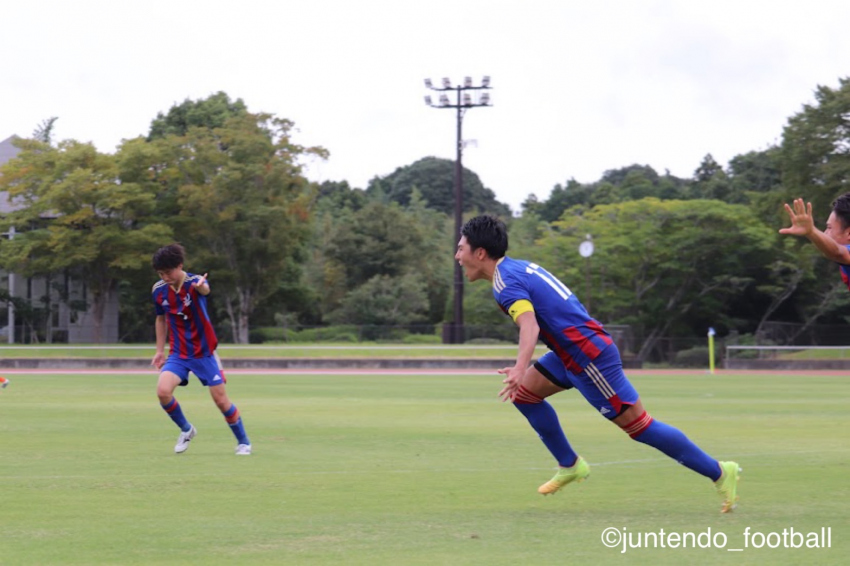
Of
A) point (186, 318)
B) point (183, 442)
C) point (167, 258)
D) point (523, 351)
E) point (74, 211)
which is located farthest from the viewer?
point (74, 211)

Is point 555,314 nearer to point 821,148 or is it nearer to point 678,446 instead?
point 678,446

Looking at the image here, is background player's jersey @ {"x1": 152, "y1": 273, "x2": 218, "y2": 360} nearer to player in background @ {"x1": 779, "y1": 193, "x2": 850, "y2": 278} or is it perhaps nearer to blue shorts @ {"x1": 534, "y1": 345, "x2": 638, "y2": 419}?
blue shorts @ {"x1": 534, "y1": 345, "x2": 638, "y2": 419}

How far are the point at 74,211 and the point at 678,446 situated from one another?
44.0m

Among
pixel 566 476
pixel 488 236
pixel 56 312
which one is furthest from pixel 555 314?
pixel 56 312

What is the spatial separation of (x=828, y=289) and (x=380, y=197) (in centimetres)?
4744

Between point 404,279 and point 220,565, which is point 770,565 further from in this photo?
point 404,279

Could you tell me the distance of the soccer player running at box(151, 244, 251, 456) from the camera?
11102mm

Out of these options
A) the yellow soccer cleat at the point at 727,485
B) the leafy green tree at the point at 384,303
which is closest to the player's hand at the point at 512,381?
the yellow soccer cleat at the point at 727,485

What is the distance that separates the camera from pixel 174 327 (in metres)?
11.2

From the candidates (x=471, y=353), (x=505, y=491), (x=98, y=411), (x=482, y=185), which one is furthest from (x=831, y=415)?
(x=482, y=185)

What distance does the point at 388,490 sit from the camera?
8.70 meters

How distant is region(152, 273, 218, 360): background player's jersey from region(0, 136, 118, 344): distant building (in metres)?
42.8

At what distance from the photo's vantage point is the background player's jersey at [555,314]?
23.9ft

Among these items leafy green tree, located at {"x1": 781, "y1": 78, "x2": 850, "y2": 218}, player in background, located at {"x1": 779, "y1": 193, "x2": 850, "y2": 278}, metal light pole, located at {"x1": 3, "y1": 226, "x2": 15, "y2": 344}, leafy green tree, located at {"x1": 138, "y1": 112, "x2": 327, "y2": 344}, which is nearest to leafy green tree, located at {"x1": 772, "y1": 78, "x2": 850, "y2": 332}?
leafy green tree, located at {"x1": 781, "y1": 78, "x2": 850, "y2": 218}
